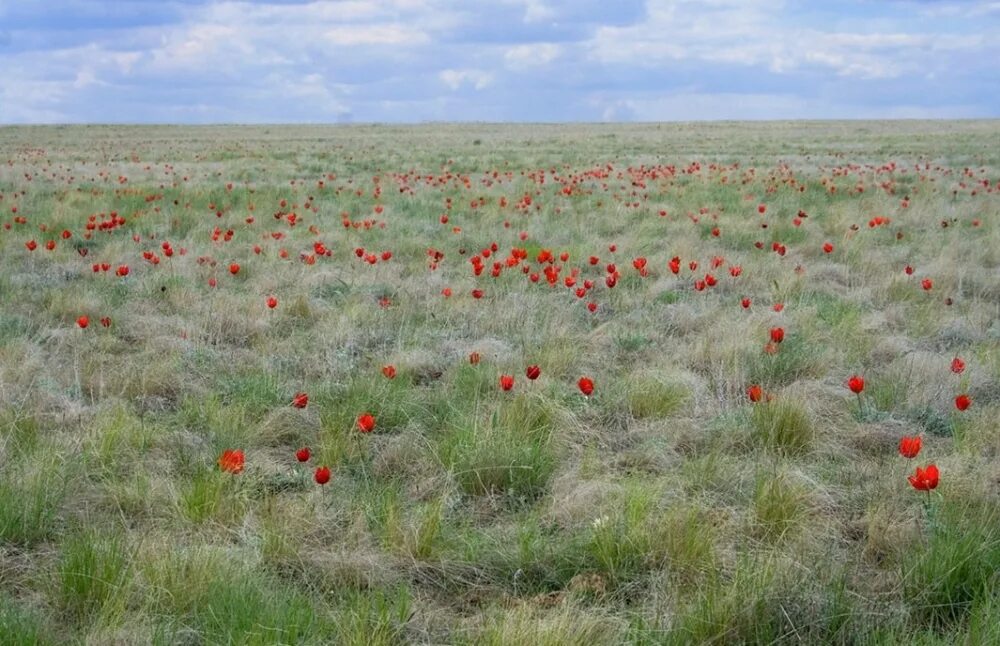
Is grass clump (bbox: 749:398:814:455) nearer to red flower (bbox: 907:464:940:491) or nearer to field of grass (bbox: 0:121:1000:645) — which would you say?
field of grass (bbox: 0:121:1000:645)

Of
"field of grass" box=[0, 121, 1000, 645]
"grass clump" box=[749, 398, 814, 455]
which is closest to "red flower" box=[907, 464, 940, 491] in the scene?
"field of grass" box=[0, 121, 1000, 645]

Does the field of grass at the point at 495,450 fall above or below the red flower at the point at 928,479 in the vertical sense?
below

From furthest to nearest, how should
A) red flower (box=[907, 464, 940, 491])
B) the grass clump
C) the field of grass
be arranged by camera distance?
the grass clump
red flower (box=[907, 464, 940, 491])
the field of grass

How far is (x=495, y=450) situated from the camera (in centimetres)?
404

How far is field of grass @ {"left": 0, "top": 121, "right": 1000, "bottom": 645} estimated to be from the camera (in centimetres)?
286

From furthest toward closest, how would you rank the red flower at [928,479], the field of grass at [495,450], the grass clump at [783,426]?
the grass clump at [783,426] < the red flower at [928,479] < the field of grass at [495,450]

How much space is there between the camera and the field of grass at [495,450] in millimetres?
2863

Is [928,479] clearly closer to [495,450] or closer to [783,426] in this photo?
[783,426]

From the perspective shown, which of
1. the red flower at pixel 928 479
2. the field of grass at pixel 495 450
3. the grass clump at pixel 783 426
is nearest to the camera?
the field of grass at pixel 495 450

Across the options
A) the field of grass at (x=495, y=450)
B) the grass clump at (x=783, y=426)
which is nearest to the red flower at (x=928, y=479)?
the field of grass at (x=495, y=450)

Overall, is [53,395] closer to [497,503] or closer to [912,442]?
[497,503]

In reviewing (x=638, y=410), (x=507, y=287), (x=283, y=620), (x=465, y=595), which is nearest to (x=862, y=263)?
(x=507, y=287)

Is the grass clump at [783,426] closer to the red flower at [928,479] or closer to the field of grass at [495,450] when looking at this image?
the field of grass at [495,450]

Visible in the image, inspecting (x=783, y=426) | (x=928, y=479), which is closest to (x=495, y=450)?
(x=783, y=426)
